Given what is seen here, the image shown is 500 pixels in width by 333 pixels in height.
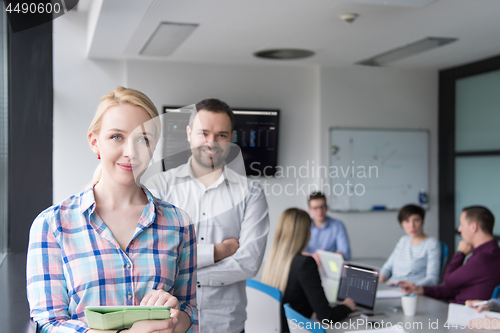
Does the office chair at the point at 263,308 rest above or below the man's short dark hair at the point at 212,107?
below

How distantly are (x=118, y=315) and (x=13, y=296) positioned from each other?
1.97ft

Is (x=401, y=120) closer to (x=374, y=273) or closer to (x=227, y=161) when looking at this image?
(x=374, y=273)

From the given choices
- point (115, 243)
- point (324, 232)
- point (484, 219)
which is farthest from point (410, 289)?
point (115, 243)

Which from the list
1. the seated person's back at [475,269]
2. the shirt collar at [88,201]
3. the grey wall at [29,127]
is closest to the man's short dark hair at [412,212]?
the seated person's back at [475,269]

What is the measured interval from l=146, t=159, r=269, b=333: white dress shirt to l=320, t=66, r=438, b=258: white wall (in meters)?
3.21

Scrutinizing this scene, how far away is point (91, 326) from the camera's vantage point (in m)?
0.89

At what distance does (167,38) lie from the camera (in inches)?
149

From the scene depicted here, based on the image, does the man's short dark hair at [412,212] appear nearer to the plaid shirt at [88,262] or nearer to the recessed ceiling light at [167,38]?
the recessed ceiling light at [167,38]

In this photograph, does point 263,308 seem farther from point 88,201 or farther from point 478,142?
point 478,142

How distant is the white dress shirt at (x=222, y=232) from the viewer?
175 cm

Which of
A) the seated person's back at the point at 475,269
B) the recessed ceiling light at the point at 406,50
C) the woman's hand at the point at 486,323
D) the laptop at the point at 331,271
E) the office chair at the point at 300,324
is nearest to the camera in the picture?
the office chair at the point at 300,324

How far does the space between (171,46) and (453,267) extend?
3.02 meters

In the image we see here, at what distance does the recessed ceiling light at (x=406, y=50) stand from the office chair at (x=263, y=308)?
2591mm

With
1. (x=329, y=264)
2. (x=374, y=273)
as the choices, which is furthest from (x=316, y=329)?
(x=329, y=264)
